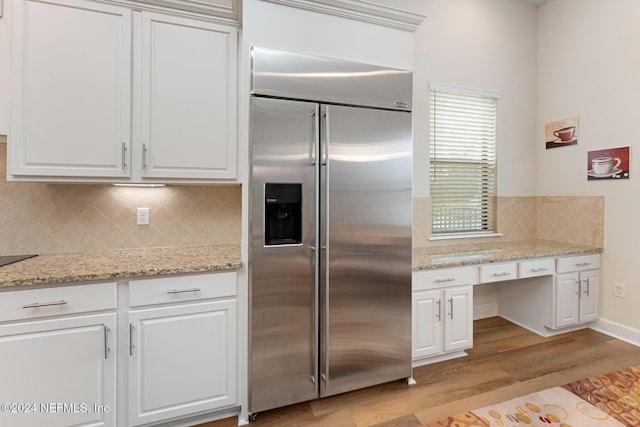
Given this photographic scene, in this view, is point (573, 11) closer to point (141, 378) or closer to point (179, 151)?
point (179, 151)

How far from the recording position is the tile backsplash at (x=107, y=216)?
6.79 ft

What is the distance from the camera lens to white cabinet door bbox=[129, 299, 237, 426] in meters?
1.75

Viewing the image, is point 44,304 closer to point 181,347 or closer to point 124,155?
point 181,347

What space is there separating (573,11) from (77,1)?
4361 millimetres

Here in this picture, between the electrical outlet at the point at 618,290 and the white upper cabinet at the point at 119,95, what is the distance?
3627 mm

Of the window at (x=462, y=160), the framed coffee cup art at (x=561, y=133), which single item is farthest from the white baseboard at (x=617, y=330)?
the framed coffee cup art at (x=561, y=133)

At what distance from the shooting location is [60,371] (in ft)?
5.32

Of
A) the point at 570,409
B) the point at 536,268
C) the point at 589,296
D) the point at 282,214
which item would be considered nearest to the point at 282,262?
the point at 282,214

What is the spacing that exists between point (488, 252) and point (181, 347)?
2.64 metres

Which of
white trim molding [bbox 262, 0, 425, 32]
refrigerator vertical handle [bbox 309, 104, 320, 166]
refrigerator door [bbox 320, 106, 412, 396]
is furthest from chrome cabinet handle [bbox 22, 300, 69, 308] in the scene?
white trim molding [bbox 262, 0, 425, 32]

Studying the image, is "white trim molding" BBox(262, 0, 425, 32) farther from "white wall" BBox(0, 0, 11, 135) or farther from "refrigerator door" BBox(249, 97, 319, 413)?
"white wall" BBox(0, 0, 11, 135)

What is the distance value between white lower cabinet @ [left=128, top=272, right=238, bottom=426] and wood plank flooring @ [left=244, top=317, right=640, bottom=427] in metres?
0.39

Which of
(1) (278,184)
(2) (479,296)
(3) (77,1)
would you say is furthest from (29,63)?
(2) (479,296)

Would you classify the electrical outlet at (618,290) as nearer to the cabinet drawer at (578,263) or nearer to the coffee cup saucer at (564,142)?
the cabinet drawer at (578,263)
